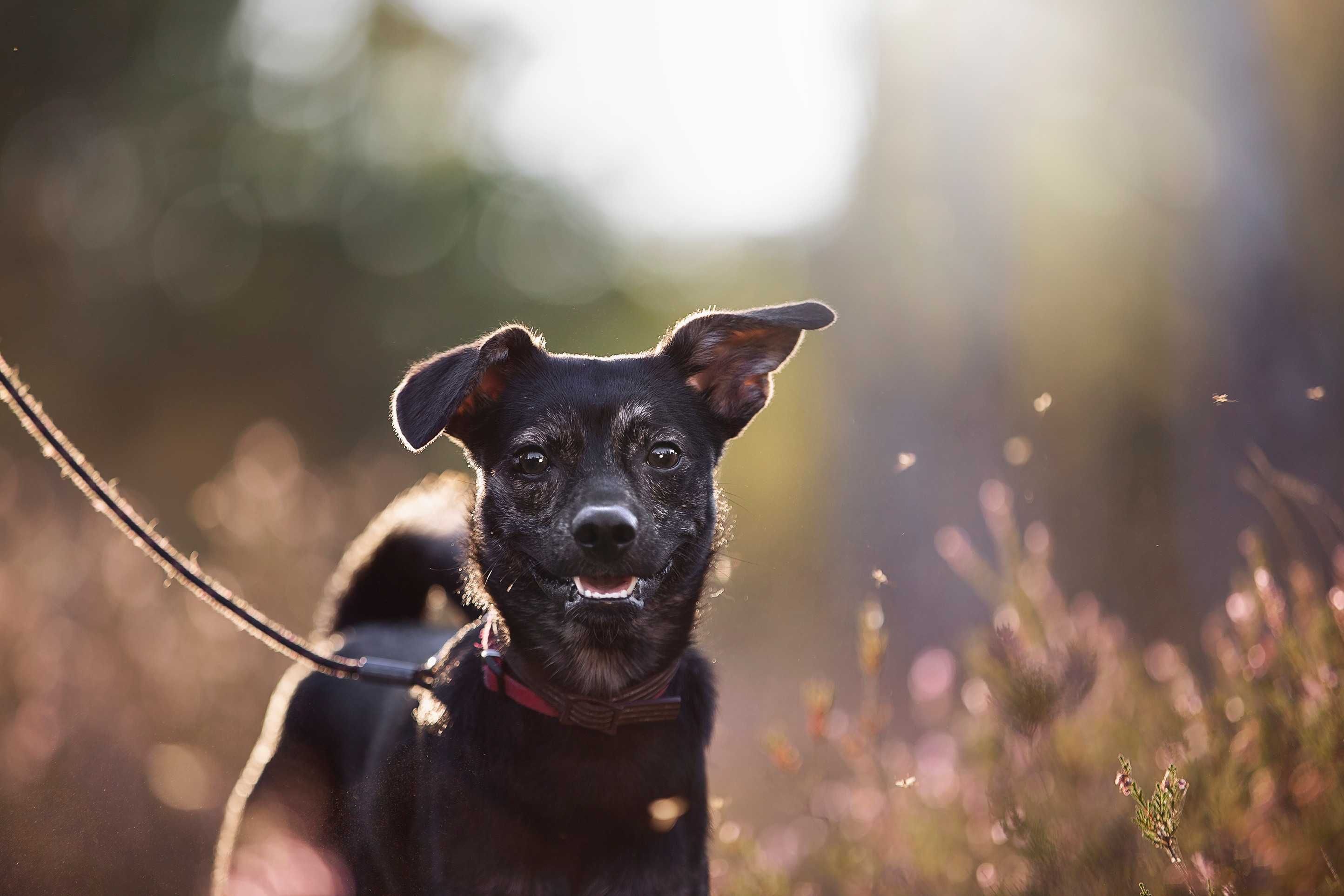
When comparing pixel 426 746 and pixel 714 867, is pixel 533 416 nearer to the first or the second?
pixel 426 746

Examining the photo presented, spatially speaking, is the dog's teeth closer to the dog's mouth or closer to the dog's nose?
the dog's mouth

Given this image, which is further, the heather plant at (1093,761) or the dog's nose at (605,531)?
the dog's nose at (605,531)

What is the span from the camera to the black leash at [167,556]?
2832mm

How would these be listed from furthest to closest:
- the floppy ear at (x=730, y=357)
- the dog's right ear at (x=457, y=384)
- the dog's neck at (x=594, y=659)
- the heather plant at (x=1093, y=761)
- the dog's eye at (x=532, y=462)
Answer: the floppy ear at (x=730, y=357)
the dog's eye at (x=532, y=462)
the dog's neck at (x=594, y=659)
the dog's right ear at (x=457, y=384)
the heather plant at (x=1093, y=761)

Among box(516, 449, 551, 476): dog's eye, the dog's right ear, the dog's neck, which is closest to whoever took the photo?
the dog's right ear

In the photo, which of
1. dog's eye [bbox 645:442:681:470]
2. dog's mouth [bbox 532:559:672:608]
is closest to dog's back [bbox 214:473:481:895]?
dog's mouth [bbox 532:559:672:608]

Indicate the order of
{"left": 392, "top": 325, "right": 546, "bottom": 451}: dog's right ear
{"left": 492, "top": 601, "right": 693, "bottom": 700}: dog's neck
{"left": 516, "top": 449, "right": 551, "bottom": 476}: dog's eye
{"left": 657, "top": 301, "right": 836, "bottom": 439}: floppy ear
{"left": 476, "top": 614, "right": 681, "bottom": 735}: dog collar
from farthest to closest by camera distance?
{"left": 657, "top": 301, "right": 836, "bottom": 439}: floppy ear
{"left": 516, "top": 449, "right": 551, "bottom": 476}: dog's eye
{"left": 492, "top": 601, "right": 693, "bottom": 700}: dog's neck
{"left": 476, "top": 614, "right": 681, "bottom": 735}: dog collar
{"left": 392, "top": 325, "right": 546, "bottom": 451}: dog's right ear

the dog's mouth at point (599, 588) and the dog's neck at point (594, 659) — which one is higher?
the dog's mouth at point (599, 588)

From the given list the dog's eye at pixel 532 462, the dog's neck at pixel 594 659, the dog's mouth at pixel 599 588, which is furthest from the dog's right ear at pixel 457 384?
the dog's neck at pixel 594 659

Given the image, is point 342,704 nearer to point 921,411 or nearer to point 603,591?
point 603,591

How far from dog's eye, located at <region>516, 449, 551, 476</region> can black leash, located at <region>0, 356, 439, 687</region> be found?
73cm

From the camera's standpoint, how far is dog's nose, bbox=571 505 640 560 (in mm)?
2848

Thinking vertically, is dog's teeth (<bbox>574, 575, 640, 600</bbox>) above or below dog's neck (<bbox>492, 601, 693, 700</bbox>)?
above

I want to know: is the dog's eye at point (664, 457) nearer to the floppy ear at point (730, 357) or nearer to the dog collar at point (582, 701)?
the floppy ear at point (730, 357)
